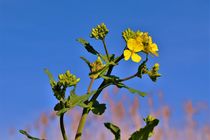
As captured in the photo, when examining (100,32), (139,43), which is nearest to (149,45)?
(139,43)

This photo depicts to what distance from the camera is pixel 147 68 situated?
1.54m

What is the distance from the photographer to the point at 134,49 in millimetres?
1448

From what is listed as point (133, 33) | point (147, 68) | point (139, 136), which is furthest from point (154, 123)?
point (133, 33)

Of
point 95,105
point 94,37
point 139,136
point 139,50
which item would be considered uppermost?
point 94,37

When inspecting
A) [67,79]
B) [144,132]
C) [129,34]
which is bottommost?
[144,132]

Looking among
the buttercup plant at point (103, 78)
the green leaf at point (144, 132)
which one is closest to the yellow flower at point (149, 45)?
the buttercup plant at point (103, 78)

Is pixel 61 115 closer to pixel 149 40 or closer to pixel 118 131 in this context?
pixel 118 131

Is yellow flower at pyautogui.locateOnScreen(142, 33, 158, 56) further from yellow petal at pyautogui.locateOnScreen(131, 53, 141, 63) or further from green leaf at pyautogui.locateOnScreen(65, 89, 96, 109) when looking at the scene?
green leaf at pyautogui.locateOnScreen(65, 89, 96, 109)

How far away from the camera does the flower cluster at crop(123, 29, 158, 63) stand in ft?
4.81

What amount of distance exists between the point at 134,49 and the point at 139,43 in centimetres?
5

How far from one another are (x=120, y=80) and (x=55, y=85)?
0.68 feet

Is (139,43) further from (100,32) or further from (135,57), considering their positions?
(100,32)

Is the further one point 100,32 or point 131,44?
point 100,32

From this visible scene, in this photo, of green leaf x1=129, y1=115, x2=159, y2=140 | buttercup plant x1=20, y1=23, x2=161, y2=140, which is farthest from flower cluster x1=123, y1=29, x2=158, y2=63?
green leaf x1=129, y1=115, x2=159, y2=140
